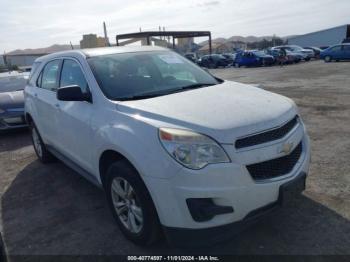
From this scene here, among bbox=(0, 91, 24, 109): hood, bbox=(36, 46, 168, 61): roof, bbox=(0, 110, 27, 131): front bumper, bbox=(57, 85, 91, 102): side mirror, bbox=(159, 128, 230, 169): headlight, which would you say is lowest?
bbox=(0, 110, 27, 131): front bumper

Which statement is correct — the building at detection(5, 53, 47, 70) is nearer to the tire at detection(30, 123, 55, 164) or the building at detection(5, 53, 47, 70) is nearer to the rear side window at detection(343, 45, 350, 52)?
the rear side window at detection(343, 45, 350, 52)

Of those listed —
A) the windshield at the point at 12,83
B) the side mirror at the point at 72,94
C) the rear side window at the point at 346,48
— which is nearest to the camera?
the side mirror at the point at 72,94

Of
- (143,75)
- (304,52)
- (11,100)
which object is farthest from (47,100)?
(304,52)

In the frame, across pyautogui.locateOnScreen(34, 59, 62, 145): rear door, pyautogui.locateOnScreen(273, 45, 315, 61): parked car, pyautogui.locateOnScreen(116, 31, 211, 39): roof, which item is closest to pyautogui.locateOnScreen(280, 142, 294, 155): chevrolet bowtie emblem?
pyautogui.locateOnScreen(34, 59, 62, 145): rear door

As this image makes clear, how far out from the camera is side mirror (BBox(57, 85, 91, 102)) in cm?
362

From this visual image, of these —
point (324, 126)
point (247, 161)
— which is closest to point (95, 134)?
point (247, 161)

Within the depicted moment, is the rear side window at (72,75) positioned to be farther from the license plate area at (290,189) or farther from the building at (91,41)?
the building at (91,41)

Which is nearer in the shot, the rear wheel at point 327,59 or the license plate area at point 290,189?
the license plate area at point 290,189

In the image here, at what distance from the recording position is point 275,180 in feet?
9.16

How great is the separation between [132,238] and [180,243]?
0.68 metres

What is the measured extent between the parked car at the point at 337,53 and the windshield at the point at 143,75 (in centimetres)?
2638

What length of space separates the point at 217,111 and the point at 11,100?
6.71 m

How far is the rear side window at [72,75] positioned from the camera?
3.96 metres

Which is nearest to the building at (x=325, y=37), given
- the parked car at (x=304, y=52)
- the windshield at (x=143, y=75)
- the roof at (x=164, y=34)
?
the roof at (x=164, y=34)
